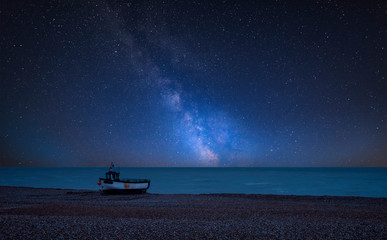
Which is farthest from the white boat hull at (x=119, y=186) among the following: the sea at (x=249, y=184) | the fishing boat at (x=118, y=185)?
the sea at (x=249, y=184)

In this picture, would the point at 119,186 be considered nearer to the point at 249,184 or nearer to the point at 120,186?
the point at 120,186

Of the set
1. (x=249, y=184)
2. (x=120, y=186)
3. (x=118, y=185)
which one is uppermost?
(x=118, y=185)

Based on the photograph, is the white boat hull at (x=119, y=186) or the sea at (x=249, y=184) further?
the sea at (x=249, y=184)

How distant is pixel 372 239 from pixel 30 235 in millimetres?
11318

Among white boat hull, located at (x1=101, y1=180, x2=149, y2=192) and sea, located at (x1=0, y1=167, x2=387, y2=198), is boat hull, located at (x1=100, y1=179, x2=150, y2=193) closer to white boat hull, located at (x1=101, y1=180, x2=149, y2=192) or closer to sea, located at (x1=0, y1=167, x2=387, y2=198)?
white boat hull, located at (x1=101, y1=180, x2=149, y2=192)

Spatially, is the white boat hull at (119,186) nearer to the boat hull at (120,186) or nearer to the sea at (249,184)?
the boat hull at (120,186)

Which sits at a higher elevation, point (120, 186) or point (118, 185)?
point (118, 185)

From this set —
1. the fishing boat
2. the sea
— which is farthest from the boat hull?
the sea

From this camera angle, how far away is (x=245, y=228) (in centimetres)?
1134

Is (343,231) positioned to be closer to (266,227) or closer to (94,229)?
(266,227)

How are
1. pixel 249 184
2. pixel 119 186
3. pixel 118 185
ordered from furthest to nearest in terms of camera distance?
pixel 249 184, pixel 119 186, pixel 118 185

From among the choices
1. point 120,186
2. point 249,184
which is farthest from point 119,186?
point 249,184

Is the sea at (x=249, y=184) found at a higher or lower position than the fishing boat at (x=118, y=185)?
lower

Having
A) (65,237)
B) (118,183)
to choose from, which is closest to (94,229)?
(65,237)
